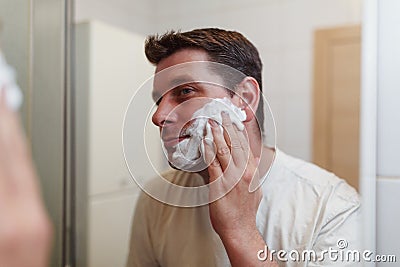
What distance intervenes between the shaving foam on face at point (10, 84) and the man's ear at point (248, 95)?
279 mm

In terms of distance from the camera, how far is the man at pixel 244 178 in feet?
1.87

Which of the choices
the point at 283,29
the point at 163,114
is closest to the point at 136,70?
the point at 163,114

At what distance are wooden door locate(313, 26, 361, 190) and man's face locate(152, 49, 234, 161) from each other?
0.15 m

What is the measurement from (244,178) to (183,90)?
14cm

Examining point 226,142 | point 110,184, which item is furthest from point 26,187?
point 110,184

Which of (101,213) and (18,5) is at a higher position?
(18,5)

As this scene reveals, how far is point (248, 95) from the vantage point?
1.94 feet

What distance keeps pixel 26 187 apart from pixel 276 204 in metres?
0.36

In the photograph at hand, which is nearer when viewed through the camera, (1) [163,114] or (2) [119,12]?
(1) [163,114]

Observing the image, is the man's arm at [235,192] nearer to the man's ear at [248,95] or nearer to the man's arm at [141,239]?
the man's ear at [248,95]

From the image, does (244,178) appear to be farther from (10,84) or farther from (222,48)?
(10,84)

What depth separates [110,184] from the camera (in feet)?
2.43

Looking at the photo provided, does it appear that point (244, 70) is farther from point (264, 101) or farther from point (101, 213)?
point (101, 213)

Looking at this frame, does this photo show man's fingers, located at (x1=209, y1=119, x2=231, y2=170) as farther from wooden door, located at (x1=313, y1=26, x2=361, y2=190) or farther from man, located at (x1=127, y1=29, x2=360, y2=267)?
wooden door, located at (x1=313, y1=26, x2=361, y2=190)
